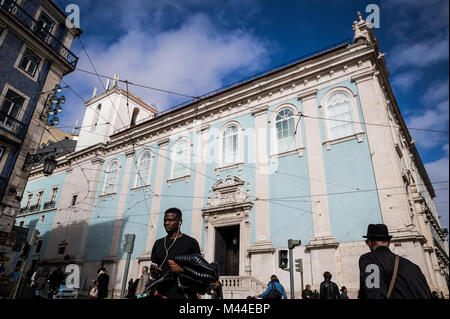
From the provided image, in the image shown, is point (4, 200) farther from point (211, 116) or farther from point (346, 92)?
point (346, 92)

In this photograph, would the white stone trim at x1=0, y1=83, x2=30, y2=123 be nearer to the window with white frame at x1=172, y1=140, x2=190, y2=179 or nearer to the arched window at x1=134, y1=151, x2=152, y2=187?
the arched window at x1=134, y1=151, x2=152, y2=187

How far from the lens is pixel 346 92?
14609 mm

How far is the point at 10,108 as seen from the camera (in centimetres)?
1431

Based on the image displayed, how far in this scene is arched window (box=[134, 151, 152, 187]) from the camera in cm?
2064

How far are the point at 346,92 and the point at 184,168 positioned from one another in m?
11.0

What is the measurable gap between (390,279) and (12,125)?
17.3 m

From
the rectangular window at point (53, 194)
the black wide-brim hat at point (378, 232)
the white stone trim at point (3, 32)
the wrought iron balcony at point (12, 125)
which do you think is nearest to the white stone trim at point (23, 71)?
the white stone trim at point (3, 32)

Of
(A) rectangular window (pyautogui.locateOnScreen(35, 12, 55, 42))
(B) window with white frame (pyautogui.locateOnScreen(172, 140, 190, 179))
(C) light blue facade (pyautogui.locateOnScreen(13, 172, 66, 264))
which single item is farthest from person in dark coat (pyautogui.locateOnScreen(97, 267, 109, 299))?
(C) light blue facade (pyautogui.locateOnScreen(13, 172, 66, 264))

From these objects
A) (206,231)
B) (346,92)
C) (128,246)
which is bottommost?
(128,246)

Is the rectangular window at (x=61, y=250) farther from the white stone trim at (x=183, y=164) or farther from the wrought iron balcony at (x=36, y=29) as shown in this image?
the wrought iron balcony at (x=36, y=29)

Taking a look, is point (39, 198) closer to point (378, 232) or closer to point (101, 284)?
point (101, 284)

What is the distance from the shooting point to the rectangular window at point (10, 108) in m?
13.9

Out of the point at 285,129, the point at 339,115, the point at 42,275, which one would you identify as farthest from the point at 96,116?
the point at 339,115
